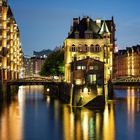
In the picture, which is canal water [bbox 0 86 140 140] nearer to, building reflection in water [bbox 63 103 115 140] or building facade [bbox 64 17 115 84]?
building reflection in water [bbox 63 103 115 140]

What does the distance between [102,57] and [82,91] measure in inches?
535

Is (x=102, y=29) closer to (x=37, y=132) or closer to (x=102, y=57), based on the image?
(x=102, y=57)

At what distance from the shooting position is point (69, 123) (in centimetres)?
6084

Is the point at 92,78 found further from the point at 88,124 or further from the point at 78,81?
the point at 88,124

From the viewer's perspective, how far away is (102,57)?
290ft

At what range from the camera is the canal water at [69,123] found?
170 ft

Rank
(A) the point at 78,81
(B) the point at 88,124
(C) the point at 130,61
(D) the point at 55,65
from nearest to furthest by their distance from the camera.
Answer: (B) the point at 88,124
(A) the point at 78,81
(D) the point at 55,65
(C) the point at 130,61

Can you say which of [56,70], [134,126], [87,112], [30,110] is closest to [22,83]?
[56,70]

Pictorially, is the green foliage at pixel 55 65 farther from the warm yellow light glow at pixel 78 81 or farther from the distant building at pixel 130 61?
the distant building at pixel 130 61

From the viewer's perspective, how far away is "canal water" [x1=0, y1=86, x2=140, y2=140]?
51.7 meters

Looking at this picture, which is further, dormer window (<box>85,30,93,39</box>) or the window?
dormer window (<box>85,30,93,39</box>)

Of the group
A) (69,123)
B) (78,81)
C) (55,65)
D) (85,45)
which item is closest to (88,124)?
(69,123)

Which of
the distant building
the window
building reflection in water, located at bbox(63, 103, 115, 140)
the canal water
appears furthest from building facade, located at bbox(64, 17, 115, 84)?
the distant building

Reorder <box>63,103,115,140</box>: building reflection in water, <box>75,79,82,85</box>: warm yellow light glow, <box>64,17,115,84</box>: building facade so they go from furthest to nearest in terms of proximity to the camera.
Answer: <box>64,17,115,84</box>: building facade, <box>75,79,82,85</box>: warm yellow light glow, <box>63,103,115,140</box>: building reflection in water
